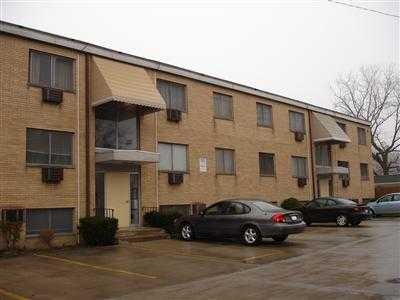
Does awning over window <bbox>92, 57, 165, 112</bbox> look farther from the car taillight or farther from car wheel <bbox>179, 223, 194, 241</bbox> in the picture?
the car taillight

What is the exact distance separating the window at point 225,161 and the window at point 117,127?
18.1 feet

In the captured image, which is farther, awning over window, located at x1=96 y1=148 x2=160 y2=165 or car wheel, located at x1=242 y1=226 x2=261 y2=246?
awning over window, located at x1=96 y1=148 x2=160 y2=165

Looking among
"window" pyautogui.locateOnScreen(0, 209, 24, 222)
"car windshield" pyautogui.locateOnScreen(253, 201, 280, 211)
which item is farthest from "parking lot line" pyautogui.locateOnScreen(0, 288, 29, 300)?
"car windshield" pyautogui.locateOnScreen(253, 201, 280, 211)

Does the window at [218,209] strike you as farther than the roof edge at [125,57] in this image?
Yes

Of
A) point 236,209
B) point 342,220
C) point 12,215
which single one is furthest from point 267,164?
point 12,215

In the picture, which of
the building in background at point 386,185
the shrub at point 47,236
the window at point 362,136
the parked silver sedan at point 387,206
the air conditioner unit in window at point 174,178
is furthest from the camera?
the building in background at point 386,185

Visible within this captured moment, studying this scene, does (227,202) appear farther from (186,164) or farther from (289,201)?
(289,201)

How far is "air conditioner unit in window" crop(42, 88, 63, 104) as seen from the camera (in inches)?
696

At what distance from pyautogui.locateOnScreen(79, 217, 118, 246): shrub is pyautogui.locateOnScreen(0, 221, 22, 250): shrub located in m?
2.33

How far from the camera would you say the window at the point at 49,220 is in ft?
55.4

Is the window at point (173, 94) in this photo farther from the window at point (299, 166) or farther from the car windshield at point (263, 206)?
the window at point (299, 166)

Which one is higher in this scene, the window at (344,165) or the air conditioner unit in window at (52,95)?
the air conditioner unit in window at (52,95)

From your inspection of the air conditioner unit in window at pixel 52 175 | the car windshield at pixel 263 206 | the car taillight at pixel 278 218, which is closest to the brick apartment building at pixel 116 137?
the air conditioner unit in window at pixel 52 175

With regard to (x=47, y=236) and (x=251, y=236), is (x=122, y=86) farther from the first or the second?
(x=251, y=236)
